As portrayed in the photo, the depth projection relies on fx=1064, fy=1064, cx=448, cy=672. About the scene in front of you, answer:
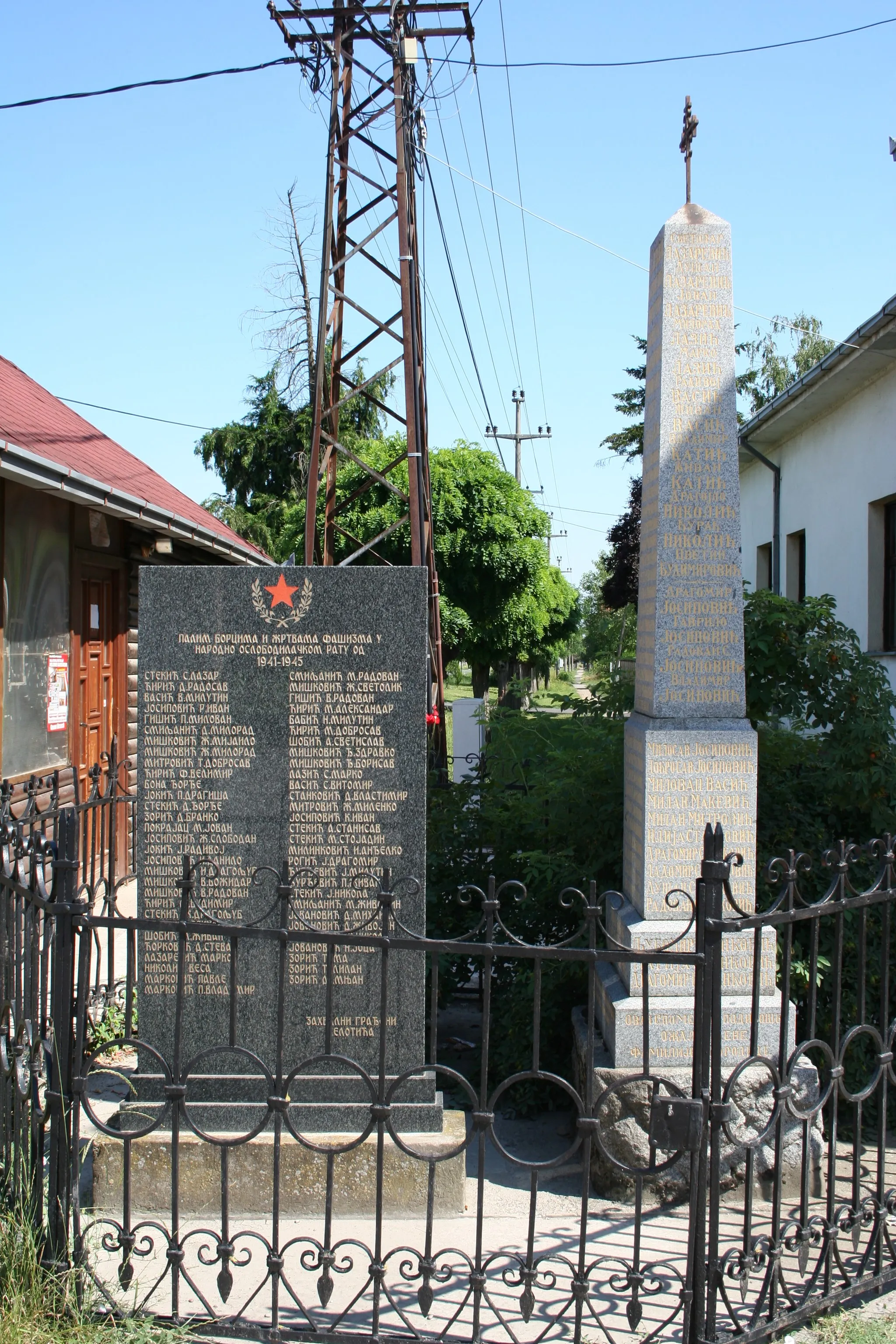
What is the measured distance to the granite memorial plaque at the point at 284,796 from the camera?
370cm

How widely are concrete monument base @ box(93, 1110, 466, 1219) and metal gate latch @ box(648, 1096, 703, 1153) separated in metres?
1.04

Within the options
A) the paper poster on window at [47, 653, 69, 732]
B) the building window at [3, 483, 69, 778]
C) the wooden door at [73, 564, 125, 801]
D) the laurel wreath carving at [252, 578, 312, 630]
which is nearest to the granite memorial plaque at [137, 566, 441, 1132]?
the laurel wreath carving at [252, 578, 312, 630]

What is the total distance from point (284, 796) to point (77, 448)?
5.51 meters

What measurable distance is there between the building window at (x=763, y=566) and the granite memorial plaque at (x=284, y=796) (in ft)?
44.7

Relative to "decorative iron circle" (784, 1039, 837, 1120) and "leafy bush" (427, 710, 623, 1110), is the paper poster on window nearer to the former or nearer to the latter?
"leafy bush" (427, 710, 623, 1110)

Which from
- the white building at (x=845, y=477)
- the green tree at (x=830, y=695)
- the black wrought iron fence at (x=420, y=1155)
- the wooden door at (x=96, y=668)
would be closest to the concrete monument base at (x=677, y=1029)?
the black wrought iron fence at (x=420, y=1155)

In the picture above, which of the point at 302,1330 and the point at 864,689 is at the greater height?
the point at 864,689

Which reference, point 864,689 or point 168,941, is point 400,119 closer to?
point 864,689

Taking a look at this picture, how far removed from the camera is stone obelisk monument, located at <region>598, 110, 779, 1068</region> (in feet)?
13.5

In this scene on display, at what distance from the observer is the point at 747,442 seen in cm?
1454

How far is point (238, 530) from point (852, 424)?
22286 millimetres

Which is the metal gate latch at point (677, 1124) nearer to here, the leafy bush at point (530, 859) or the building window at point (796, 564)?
the leafy bush at point (530, 859)

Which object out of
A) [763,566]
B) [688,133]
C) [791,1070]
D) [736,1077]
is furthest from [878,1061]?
[763,566]

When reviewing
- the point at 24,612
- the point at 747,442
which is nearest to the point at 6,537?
the point at 24,612
